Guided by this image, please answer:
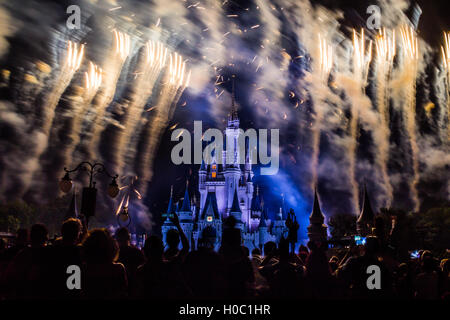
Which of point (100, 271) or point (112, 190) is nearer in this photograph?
point (100, 271)

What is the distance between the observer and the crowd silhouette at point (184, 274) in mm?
5238

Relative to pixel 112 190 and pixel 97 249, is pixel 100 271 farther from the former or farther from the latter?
pixel 112 190

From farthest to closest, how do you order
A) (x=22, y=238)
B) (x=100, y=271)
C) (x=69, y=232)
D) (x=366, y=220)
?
(x=366, y=220) → (x=22, y=238) → (x=69, y=232) → (x=100, y=271)

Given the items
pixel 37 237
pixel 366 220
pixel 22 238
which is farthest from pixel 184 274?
pixel 366 220

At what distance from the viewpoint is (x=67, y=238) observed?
559 cm

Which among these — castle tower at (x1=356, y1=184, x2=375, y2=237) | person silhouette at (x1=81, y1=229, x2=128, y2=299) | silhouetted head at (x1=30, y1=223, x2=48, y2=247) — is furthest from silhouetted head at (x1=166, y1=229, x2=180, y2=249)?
castle tower at (x1=356, y1=184, x2=375, y2=237)

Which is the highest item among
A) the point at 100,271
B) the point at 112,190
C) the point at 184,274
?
the point at 112,190

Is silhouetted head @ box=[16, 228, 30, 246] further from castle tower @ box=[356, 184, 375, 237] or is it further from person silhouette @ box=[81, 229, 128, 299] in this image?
castle tower @ box=[356, 184, 375, 237]

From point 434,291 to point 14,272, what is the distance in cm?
645

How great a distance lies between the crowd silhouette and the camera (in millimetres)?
5238

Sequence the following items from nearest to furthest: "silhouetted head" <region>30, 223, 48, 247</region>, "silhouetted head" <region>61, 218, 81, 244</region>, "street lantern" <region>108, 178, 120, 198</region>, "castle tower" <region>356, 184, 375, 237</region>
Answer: "silhouetted head" <region>61, 218, 81, 244</region> → "silhouetted head" <region>30, 223, 48, 247</region> → "street lantern" <region>108, 178, 120, 198</region> → "castle tower" <region>356, 184, 375, 237</region>

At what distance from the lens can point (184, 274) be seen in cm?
584
